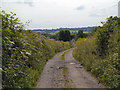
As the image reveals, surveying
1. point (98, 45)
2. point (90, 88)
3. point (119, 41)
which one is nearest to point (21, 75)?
point (90, 88)

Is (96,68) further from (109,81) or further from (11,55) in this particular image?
(11,55)

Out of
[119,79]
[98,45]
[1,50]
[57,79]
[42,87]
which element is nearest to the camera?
[1,50]

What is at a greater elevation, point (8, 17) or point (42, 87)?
point (8, 17)

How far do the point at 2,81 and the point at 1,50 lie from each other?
1216 mm

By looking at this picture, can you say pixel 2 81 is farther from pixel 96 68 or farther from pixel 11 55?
pixel 96 68

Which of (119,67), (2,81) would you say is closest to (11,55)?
(2,81)

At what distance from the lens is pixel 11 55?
242 inches

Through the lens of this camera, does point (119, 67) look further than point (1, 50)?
Yes

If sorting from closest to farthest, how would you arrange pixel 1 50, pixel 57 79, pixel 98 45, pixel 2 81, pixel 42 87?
pixel 2 81 → pixel 1 50 → pixel 42 87 → pixel 57 79 → pixel 98 45

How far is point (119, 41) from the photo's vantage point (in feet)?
25.5

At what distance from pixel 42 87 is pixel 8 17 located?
402cm

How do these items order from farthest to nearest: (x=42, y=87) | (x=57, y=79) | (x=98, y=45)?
(x=98, y=45)
(x=57, y=79)
(x=42, y=87)

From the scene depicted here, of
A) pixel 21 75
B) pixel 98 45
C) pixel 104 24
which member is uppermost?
pixel 104 24

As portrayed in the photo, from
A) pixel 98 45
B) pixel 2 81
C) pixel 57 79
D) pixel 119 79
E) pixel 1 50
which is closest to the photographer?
pixel 2 81
